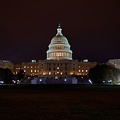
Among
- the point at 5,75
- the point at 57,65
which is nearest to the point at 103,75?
the point at 5,75

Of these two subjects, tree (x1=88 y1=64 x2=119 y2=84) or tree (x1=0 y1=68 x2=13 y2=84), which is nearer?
tree (x1=88 y1=64 x2=119 y2=84)

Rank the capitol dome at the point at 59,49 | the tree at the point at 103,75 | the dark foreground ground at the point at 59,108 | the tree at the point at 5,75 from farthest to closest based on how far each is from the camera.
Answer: the capitol dome at the point at 59,49 < the tree at the point at 5,75 < the tree at the point at 103,75 < the dark foreground ground at the point at 59,108

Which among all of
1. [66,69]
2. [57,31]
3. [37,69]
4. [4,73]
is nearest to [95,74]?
[4,73]

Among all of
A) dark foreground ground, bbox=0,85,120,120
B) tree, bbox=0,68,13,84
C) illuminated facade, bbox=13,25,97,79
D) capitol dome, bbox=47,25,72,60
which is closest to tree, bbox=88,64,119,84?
tree, bbox=0,68,13,84

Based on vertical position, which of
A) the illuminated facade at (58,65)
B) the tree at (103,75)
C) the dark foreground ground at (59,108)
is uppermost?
the illuminated facade at (58,65)

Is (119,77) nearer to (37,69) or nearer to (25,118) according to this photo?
(37,69)

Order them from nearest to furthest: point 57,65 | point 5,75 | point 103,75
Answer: point 103,75 < point 5,75 < point 57,65

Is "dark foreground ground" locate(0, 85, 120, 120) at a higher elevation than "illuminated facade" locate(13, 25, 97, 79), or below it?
below

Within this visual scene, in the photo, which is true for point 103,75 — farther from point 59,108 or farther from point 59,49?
point 59,108

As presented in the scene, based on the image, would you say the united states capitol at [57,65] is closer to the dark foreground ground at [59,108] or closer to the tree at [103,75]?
the tree at [103,75]

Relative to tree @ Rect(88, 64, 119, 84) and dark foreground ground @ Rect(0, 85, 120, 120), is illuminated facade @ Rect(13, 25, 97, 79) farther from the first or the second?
dark foreground ground @ Rect(0, 85, 120, 120)

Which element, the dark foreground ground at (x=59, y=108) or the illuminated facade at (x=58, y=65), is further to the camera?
the illuminated facade at (x=58, y=65)

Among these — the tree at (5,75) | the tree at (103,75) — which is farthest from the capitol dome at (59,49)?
the tree at (5,75)

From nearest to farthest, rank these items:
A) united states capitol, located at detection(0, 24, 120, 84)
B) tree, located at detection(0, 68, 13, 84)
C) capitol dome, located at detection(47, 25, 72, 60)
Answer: tree, located at detection(0, 68, 13, 84) < united states capitol, located at detection(0, 24, 120, 84) < capitol dome, located at detection(47, 25, 72, 60)
